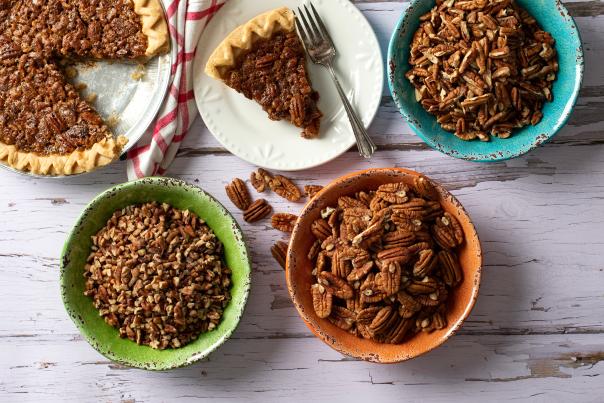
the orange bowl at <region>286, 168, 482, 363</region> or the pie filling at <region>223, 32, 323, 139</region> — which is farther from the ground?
the pie filling at <region>223, 32, 323, 139</region>

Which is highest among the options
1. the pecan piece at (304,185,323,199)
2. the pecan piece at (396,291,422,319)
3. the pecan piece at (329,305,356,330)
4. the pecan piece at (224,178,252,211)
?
the pecan piece at (304,185,323,199)

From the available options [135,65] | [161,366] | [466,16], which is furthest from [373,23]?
[161,366]

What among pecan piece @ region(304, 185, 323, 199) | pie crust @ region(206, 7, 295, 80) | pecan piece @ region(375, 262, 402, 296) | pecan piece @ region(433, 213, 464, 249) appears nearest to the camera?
pecan piece @ region(375, 262, 402, 296)

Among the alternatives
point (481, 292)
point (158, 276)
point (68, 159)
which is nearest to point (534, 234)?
point (481, 292)

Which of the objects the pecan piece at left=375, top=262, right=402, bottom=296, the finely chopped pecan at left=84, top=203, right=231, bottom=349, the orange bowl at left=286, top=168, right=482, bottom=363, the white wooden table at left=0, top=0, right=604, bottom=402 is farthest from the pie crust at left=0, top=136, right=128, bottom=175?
the pecan piece at left=375, top=262, right=402, bottom=296

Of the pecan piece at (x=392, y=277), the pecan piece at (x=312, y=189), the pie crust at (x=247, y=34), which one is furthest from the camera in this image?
the pecan piece at (x=312, y=189)

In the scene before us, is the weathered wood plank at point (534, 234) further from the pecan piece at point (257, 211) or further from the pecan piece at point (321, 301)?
the pecan piece at point (321, 301)

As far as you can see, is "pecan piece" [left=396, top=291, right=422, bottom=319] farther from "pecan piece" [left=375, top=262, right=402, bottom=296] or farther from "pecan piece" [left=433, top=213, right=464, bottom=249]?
"pecan piece" [left=433, top=213, right=464, bottom=249]

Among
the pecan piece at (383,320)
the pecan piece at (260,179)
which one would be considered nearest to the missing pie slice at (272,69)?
the pecan piece at (260,179)

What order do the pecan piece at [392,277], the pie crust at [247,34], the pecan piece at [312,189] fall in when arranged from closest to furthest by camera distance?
the pecan piece at [392,277]
the pie crust at [247,34]
the pecan piece at [312,189]
